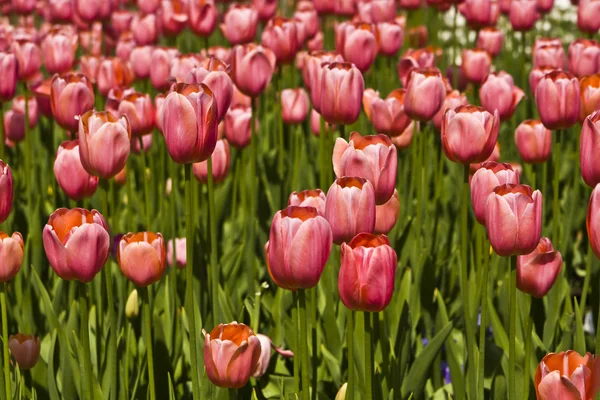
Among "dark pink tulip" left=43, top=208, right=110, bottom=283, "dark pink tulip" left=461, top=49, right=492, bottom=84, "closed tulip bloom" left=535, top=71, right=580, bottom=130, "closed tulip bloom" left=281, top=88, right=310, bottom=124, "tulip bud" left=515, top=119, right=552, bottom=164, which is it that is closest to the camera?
"dark pink tulip" left=43, top=208, right=110, bottom=283

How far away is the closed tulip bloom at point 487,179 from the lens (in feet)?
6.82

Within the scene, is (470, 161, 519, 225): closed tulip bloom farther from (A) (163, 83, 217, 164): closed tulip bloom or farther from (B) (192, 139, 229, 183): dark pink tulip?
(B) (192, 139, 229, 183): dark pink tulip

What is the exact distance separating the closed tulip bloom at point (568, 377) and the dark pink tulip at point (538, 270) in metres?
0.44

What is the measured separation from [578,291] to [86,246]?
2373 millimetres

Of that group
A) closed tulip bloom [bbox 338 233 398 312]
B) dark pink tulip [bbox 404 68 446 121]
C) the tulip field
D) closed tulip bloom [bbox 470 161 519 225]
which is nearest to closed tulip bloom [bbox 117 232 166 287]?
the tulip field

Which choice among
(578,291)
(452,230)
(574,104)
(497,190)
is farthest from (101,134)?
(578,291)

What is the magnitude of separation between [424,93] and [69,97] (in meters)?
1.10

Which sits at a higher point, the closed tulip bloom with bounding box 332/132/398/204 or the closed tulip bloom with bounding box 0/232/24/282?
the closed tulip bloom with bounding box 332/132/398/204

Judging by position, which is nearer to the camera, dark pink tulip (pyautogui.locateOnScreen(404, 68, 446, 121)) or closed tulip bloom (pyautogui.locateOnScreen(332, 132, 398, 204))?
closed tulip bloom (pyautogui.locateOnScreen(332, 132, 398, 204))

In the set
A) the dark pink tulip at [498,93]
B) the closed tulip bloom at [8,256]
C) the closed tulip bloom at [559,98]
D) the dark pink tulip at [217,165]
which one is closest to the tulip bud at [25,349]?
the closed tulip bloom at [8,256]

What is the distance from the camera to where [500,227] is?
183 centimetres

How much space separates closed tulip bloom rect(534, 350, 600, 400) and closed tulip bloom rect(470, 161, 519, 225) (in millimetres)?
489

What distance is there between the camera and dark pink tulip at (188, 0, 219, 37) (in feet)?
13.1

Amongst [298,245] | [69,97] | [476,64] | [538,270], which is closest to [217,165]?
[69,97]
